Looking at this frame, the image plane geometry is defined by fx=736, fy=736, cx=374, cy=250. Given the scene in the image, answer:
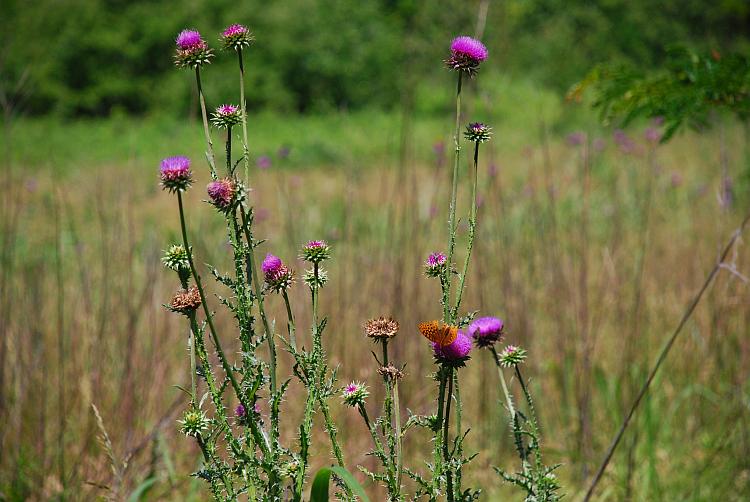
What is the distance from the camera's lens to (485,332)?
818mm

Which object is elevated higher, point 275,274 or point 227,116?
point 227,116

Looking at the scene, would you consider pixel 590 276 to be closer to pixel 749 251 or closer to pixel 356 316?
pixel 749 251

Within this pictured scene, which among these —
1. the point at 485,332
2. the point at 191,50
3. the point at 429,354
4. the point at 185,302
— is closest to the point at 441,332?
the point at 485,332

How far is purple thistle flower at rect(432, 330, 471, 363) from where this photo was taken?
70 centimetres

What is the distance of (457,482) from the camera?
76 centimetres

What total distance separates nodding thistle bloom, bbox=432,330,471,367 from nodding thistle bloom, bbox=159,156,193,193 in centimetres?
28

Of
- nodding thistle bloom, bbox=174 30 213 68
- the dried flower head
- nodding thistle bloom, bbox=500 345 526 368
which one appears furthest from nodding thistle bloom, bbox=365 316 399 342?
nodding thistle bloom, bbox=174 30 213 68

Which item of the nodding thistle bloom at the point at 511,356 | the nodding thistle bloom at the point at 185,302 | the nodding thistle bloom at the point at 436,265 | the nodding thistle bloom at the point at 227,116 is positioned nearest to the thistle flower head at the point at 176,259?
the nodding thistle bloom at the point at 185,302

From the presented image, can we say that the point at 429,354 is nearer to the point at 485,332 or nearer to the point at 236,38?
the point at 485,332

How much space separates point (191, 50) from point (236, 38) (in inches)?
2.3

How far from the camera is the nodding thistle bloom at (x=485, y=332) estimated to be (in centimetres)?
82

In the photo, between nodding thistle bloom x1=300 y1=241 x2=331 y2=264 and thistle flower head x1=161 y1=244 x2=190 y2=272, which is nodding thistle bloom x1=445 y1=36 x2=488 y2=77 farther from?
thistle flower head x1=161 y1=244 x2=190 y2=272

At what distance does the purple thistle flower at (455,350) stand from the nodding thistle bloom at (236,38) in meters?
0.36

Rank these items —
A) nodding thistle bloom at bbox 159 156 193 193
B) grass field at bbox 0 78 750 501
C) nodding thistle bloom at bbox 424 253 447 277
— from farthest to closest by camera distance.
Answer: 1. grass field at bbox 0 78 750 501
2. nodding thistle bloom at bbox 424 253 447 277
3. nodding thistle bloom at bbox 159 156 193 193
